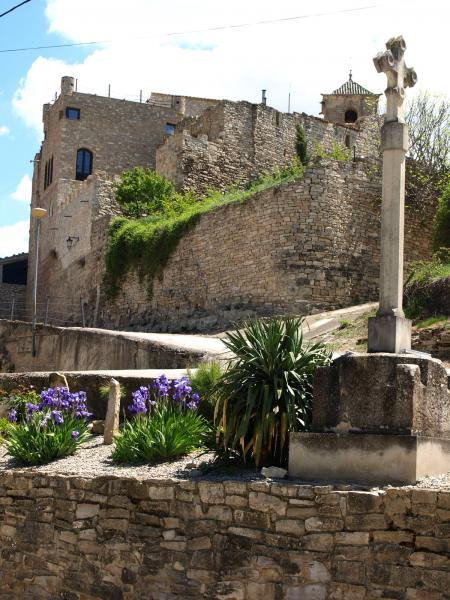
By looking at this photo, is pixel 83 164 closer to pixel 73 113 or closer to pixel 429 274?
pixel 73 113

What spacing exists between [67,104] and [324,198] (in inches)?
991

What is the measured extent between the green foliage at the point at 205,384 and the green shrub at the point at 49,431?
1.38m

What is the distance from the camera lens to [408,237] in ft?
79.7

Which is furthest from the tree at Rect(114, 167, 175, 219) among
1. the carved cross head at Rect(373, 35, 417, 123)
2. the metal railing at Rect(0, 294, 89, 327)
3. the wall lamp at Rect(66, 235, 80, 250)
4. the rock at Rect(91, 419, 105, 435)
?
the carved cross head at Rect(373, 35, 417, 123)

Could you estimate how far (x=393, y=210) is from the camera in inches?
318

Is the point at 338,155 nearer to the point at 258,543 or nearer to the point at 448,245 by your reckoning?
the point at 448,245

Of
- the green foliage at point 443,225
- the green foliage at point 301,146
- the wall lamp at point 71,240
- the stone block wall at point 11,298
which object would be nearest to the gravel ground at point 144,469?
the green foliage at point 443,225

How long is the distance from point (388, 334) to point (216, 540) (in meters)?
2.27

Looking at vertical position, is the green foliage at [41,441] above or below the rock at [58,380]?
below

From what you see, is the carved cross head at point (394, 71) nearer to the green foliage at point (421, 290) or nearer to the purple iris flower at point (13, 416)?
the purple iris flower at point (13, 416)

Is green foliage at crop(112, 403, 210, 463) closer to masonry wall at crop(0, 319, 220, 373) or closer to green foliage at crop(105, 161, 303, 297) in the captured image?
masonry wall at crop(0, 319, 220, 373)

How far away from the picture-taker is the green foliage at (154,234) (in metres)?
26.9

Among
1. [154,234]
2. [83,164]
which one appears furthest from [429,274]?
[83,164]

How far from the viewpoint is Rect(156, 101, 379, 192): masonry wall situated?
110 ft
